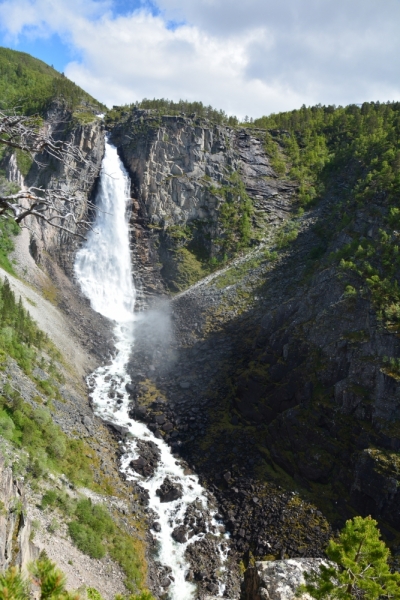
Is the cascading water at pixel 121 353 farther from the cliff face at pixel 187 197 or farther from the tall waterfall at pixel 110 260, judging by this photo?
the cliff face at pixel 187 197

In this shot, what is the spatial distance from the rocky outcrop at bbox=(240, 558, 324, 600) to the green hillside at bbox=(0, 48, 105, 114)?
36036 millimetres

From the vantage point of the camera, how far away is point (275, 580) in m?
15.2

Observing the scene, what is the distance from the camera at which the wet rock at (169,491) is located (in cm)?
2453

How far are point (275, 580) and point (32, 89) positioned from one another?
83.0m

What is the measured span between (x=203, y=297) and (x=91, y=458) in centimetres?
2272

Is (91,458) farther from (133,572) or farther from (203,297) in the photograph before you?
(203,297)

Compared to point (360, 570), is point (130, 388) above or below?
below

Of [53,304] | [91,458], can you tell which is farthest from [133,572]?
[53,304]

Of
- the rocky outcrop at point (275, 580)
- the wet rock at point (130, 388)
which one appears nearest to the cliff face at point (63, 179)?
the wet rock at point (130, 388)

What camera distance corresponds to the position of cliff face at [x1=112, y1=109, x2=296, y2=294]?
51.2 metres

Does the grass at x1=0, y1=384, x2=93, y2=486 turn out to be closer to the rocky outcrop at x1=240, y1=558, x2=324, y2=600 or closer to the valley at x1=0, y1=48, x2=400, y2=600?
the valley at x1=0, y1=48, x2=400, y2=600

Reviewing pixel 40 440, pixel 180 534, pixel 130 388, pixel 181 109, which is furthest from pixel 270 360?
pixel 181 109

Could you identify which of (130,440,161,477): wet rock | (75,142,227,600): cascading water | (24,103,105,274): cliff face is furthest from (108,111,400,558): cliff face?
(24,103,105,274): cliff face

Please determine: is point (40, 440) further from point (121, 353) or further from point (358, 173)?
point (358, 173)
